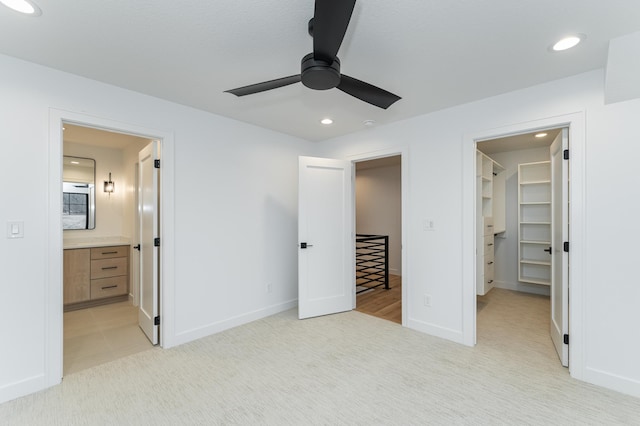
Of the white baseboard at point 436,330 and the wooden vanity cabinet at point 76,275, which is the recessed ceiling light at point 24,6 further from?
the white baseboard at point 436,330

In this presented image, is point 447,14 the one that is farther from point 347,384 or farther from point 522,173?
point 522,173

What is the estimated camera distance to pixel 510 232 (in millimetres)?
5117

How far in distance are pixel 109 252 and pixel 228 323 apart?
233cm

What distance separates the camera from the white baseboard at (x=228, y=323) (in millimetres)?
2970

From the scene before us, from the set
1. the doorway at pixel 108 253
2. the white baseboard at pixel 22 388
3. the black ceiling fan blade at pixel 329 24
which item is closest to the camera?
the black ceiling fan blade at pixel 329 24

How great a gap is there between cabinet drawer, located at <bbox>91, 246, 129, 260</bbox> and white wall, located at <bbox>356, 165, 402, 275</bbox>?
15.3ft

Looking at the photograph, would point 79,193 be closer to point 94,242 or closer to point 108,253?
point 94,242

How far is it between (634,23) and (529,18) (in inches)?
25.0

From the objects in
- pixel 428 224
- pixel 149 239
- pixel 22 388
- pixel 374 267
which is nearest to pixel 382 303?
pixel 374 267

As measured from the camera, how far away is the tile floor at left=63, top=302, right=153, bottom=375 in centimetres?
266

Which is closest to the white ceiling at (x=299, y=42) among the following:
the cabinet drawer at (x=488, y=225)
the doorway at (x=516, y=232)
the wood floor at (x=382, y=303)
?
the doorway at (x=516, y=232)

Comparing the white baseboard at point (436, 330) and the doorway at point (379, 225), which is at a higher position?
the doorway at point (379, 225)

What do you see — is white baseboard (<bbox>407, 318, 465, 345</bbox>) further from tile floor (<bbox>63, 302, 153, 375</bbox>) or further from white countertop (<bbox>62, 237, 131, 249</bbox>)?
white countertop (<bbox>62, 237, 131, 249</bbox>)

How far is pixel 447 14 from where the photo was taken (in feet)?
5.34
